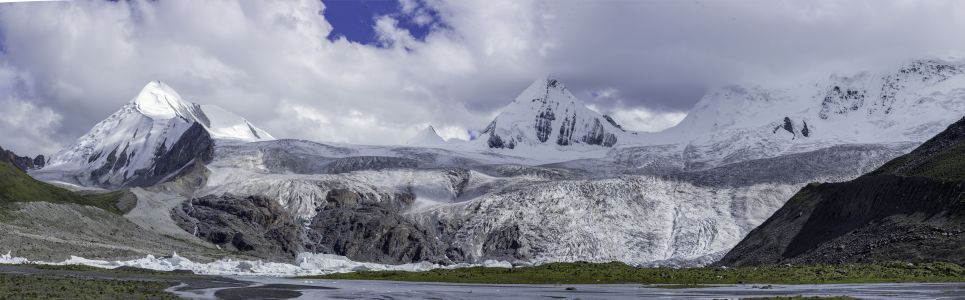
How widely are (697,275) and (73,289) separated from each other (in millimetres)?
66883

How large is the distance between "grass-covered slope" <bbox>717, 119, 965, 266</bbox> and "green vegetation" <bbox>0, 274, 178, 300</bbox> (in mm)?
90363

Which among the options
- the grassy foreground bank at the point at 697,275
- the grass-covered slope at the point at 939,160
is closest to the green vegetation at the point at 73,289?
the grassy foreground bank at the point at 697,275

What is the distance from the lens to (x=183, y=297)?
76688 mm

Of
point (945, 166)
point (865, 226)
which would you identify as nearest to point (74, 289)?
point (865, 226)

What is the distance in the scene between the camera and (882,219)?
15062cm

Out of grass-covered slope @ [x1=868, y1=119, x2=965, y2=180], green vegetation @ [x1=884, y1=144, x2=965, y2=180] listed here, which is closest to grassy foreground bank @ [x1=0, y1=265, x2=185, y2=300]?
green vegetation @ [x1=884, y1=144, x2=965, y2=180]

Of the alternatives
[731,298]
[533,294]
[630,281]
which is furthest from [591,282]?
[731,298]

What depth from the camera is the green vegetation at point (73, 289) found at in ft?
235

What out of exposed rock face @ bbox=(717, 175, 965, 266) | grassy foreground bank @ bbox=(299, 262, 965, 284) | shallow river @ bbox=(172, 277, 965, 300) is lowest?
shallow river @ bbox=(172, 277, 965, 300)

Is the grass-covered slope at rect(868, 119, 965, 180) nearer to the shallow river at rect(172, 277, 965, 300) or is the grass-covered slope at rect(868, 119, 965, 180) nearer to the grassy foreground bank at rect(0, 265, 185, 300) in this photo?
the shallow river at rect(172, 277, 965, 300)

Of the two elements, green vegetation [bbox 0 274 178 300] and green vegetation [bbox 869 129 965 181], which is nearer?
green vegetation [bbox 0 274 178 300]

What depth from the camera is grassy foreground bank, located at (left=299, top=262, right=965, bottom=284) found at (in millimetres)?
104831

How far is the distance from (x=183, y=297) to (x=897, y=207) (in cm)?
11263

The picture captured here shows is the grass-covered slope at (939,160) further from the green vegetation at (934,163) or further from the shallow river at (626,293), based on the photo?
the shallow river at (626,293)
